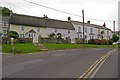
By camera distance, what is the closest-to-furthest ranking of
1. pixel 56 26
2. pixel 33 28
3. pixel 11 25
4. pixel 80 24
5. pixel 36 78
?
pixel 36 78
pixel 11 25
pixel 33 28
pixel 56 26
pixel 80 24

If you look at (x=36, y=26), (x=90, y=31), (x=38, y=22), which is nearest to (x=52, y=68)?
(x=36, y=26)

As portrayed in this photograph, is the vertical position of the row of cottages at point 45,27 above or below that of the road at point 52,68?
above

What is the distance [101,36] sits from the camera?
351ft

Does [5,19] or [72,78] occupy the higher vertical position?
[5,19]

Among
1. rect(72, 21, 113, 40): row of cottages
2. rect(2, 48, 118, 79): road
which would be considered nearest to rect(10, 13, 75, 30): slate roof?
rect(72, 21, 113, 40): row of cottages

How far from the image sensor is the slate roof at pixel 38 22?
73.4 m

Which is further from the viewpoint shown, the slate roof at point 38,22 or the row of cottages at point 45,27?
the slate roof at point 38,22

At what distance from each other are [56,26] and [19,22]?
14.2 meters

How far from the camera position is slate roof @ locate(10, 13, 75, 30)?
73.4 meters

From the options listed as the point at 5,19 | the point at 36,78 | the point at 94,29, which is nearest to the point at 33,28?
the point at 5,19

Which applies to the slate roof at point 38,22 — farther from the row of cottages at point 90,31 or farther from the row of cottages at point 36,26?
the row of cottages at point 90,31

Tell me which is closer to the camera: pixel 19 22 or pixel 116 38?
pixel 19 22

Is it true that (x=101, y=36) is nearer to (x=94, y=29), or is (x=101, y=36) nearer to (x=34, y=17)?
(x=94, y=29)

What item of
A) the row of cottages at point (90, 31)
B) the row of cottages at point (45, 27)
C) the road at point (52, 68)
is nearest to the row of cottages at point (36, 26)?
the row of cottages at point (45, 27)
